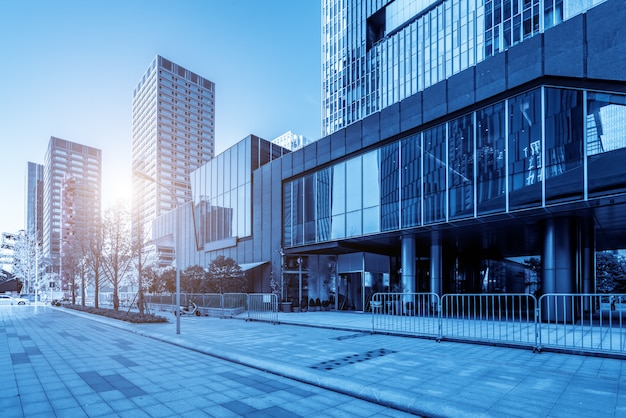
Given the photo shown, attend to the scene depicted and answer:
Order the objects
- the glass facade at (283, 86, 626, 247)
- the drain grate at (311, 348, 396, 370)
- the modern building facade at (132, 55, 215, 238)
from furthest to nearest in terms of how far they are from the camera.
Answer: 1. the modern building facade at (132, 55, 215, 238)
2. the glass facade at (283, 86, 626, 247)
3. the drain grate at (311, 348, 396, 370)

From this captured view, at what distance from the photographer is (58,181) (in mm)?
165750

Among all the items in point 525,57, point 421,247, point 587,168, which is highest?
point 525,57

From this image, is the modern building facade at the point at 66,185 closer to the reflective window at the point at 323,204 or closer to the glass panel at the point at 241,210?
the glass panel at the point at 241,210

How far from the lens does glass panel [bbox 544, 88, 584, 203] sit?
13891 mm

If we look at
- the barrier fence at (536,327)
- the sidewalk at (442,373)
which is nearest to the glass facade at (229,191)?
the barrier fence at (536,327)

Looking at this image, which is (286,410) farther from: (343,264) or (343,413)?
(343,264)

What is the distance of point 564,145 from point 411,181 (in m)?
6.94

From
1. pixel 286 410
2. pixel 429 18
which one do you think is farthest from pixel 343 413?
pixel 429 18

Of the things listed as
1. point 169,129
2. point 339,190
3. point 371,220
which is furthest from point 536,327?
point 169,129

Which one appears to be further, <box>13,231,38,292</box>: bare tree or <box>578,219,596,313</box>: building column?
<box>13,231,38,292</box>: bare tree

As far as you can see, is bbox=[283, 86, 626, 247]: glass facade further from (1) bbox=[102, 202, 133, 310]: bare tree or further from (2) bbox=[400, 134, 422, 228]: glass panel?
(1) bbox=[102, 202, 133, 310]: bare tree

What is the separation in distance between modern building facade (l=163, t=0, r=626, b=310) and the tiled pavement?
7828mm

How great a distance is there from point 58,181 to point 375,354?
192821 millimetres

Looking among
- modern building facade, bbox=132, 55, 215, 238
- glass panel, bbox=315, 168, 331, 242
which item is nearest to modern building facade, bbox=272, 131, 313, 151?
modern building facade, bbox=132, 55, 215, 238
